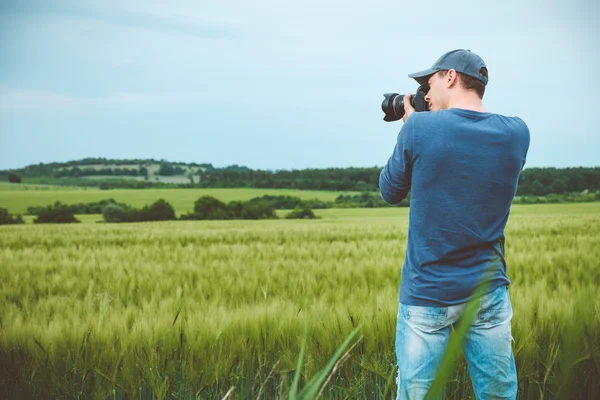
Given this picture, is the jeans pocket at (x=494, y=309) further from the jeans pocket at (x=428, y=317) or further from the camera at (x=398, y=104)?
the camera at (x=398, y=104)

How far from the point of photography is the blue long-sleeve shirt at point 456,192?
156 centimetres

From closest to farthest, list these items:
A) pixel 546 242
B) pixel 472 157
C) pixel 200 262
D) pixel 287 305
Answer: pixel 472 157
pixel 287 305
pixel 200 262
pixel 546 242

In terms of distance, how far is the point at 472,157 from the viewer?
5.13 ft

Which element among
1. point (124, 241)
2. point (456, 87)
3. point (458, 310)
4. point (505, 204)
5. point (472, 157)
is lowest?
point (124, 241)

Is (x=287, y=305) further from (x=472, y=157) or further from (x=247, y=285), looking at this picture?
(x=472, y=157)

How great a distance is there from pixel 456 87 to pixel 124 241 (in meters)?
8.36

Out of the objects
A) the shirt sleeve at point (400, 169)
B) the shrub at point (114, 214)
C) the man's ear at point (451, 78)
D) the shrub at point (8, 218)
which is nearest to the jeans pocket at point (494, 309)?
the shirt sleeve at point (400, 169)

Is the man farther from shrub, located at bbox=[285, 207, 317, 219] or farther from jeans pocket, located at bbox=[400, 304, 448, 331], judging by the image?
shrub, located at bbox=[285, 207, 317, 219]

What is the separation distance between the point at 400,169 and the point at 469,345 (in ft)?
2.26

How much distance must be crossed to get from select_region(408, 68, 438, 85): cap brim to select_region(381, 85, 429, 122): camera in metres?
0.03

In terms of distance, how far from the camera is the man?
5.13 feet

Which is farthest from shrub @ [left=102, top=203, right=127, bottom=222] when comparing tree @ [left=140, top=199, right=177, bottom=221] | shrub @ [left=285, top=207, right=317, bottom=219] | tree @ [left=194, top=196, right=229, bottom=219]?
shrub @ [left=285, top=207, right=317, bottom=219]

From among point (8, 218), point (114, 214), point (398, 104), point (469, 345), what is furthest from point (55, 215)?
point (469, 345)

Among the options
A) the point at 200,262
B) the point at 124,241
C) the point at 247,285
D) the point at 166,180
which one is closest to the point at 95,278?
the point at 200,262
